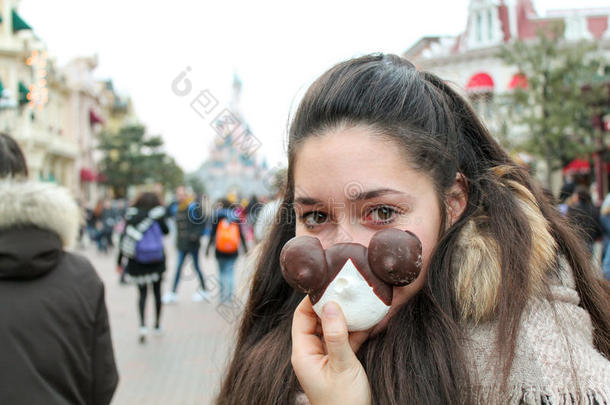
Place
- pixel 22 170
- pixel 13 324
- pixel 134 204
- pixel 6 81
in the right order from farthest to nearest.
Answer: pixel 6 81 < pixel 134 204 < pixel 22 170 < pixel 13 324

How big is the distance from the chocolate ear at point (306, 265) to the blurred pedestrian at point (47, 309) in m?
Result: 1.43

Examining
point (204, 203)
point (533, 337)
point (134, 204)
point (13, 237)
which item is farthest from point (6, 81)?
point (533, 337)

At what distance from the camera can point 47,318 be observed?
2.14m

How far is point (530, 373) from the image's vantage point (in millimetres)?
1123

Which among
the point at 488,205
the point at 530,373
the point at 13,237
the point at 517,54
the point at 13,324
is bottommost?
the point at 13,324

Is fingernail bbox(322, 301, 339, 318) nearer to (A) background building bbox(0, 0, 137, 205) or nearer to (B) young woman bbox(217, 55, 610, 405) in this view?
(B) young woman bbox(217, 55, 610, 405)

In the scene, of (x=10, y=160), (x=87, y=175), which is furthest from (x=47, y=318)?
(x=87, y=175)

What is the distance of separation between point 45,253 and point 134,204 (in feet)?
15.1

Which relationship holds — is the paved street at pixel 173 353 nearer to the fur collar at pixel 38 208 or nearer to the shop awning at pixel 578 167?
the fur collar at pixel 38 208

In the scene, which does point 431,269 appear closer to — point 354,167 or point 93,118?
point 354,167

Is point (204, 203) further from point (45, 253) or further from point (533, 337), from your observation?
point (533, 337)

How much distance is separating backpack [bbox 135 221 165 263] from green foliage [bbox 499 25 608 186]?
13125 millimetres

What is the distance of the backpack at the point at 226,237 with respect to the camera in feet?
25.6

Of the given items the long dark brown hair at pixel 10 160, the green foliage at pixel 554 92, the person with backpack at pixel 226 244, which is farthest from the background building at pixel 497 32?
the long dark brown hair at pixel 10 160
